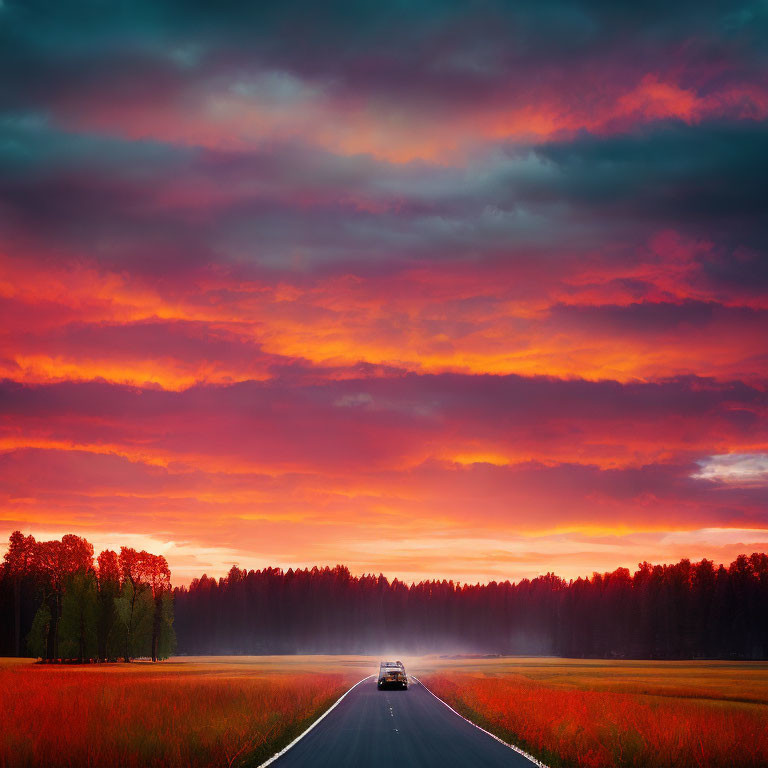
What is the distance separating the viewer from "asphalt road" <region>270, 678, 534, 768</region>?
63.9ft

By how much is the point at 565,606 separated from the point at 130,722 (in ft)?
586

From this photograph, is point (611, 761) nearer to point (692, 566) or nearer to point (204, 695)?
point (204, 695)

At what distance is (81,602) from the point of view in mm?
105000

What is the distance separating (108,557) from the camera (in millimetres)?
128250

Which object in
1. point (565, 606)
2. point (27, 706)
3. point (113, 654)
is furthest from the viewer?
point (565, 606)

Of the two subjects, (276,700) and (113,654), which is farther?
(113,654)

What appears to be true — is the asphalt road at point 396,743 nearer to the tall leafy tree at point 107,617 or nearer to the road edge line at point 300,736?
the road edge line at point 300,736

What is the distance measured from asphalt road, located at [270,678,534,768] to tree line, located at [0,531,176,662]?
81.0 metres

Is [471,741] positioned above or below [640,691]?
above

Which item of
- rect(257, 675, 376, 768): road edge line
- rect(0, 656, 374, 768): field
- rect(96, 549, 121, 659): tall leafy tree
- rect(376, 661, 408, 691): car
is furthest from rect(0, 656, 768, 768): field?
rect(96, 549, 121, 659): tall leafy tree

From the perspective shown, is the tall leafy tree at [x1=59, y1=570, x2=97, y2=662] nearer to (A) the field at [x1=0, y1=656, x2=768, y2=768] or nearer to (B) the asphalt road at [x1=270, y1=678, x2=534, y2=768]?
(A) the field at [x1=0, y1=656, x2=768, y2=768]

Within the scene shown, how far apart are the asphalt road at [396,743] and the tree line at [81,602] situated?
8101 centimetres

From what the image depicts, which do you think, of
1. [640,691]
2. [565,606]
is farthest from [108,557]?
[565,606]

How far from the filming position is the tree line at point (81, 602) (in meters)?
107
